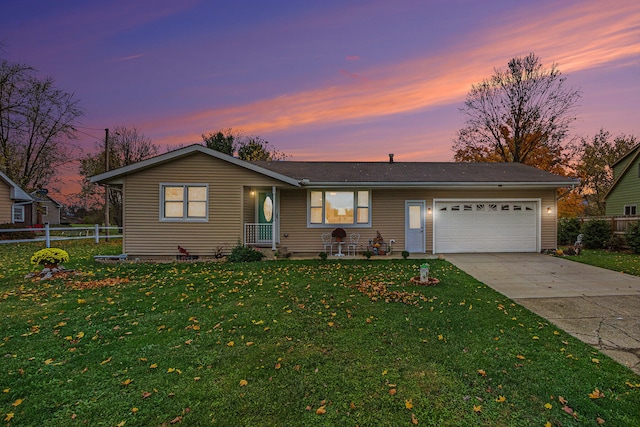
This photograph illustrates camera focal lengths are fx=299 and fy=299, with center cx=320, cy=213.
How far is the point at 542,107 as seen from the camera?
23.2 metres

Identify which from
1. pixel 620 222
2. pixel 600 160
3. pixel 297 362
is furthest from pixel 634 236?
pixel 600 160

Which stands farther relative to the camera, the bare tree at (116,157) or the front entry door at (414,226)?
the bare tree at (116,157)

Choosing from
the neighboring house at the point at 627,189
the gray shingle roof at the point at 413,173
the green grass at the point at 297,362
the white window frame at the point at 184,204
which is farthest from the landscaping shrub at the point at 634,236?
the white window frame at the point at 184,204

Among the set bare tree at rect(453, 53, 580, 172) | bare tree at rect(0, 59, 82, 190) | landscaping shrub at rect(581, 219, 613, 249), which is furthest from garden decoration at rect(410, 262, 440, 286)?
bare tree at rect(0, 59, 82, 190)

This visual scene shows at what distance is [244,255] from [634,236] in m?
16.0

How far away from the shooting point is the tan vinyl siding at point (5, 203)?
18734mm

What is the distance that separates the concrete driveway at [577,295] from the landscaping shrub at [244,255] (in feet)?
21.6

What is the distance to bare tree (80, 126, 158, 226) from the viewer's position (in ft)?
86.6

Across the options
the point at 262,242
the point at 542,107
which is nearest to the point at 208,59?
the point at 262,242

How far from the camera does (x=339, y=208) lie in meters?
12.1

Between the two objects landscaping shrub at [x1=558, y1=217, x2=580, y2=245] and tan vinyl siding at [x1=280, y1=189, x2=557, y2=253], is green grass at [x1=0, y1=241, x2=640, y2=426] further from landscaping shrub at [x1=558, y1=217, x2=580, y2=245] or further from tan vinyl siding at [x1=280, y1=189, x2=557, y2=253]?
landscaping shrub at [x1=558, y1=217, x2=580, y2=245]

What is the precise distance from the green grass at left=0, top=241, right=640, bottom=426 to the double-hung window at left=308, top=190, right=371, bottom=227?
5919mm

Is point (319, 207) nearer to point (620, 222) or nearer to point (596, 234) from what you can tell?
point (596, 234)

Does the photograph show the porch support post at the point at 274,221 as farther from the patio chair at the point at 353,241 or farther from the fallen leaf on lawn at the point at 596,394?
the fallen leaf on lawn at the point at 596,394
